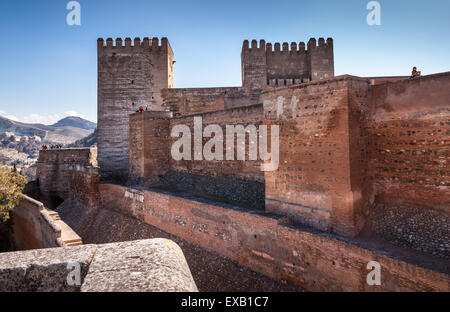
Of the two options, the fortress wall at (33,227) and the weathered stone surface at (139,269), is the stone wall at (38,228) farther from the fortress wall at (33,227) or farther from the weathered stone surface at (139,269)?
the weathered stone surface at (139,269)

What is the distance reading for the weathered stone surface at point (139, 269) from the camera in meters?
1.17

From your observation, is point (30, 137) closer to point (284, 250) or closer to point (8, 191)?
point (8, 191)

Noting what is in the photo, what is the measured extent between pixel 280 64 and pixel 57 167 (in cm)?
1337

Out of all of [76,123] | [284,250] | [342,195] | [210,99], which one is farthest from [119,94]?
[76,123]

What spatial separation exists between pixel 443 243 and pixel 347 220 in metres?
1.41

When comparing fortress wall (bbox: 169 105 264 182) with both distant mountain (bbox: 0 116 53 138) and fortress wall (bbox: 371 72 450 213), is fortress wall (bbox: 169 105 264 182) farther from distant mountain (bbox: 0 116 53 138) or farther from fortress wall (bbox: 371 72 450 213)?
distant mountain (bbox: 0 116 53 138)

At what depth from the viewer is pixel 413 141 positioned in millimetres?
5051

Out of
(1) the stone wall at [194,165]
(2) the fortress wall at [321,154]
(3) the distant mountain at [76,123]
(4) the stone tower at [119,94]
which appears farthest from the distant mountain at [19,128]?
(2) the fortress wall at [321,154]

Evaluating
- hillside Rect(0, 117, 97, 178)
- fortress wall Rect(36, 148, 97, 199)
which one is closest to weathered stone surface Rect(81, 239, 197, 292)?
fortress wall Rect(36, 148, 97, 199)

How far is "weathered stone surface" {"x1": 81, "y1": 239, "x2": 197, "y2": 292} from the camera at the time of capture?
46.2 inches

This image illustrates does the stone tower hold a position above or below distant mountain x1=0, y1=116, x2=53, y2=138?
below

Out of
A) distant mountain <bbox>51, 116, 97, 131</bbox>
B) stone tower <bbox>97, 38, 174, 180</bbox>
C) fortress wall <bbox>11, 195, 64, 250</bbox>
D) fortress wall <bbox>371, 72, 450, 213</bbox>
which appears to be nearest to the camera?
fortress wall <bbox>371, 72, 450, 213</bbox>

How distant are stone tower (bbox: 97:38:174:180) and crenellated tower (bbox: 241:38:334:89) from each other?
5152 millimetres
